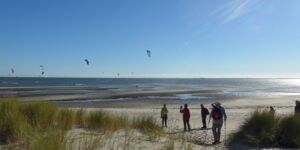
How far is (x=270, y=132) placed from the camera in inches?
394

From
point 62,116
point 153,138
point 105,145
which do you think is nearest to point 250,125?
point 153,138

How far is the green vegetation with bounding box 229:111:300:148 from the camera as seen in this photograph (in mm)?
9898

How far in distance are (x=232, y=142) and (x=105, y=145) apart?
4488 millimetres

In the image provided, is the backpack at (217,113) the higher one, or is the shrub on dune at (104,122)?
the backpack at (217,113)

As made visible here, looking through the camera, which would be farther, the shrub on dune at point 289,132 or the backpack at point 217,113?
the backpack at point 217,113

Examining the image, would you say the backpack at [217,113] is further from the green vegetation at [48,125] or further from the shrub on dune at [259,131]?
the green vegetation at [48,125]

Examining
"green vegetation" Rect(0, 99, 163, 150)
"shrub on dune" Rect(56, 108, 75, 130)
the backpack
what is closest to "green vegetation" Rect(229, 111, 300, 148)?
the backpack

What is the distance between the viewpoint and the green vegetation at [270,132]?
990 centimetres

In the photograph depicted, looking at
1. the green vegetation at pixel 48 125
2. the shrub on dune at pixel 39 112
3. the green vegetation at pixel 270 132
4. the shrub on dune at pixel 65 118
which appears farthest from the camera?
the green vegetation at pixel 270 132

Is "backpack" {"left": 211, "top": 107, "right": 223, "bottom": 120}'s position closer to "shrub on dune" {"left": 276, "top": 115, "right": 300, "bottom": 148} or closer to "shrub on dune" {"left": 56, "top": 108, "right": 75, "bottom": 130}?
"shrub on dune" {"left": 276, "top": 115, "right": 300, "bottom": 148}

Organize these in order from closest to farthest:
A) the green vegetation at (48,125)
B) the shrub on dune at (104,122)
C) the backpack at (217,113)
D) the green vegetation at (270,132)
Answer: the green vegetation at (48,125) → the green vegetation at (270,132) → the shrub on dune at (104,122) → the backpack at (217,113)

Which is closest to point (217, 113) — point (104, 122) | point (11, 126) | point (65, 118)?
point (104, 122)

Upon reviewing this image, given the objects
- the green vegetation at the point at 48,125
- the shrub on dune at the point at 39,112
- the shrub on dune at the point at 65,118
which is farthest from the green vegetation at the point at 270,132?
the shrub on dune at the point at 39,112

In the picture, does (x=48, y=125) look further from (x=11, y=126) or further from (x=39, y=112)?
(x=39, y=112)
